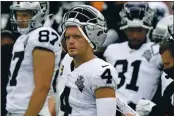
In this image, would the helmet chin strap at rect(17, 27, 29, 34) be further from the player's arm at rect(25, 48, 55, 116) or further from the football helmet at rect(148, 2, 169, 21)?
the football helmet at rect(148, 2, 169, 21)

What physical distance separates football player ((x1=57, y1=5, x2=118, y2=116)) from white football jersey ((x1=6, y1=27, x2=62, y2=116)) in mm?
899

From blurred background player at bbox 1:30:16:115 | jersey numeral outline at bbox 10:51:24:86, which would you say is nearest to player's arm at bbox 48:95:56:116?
jersey numeral outline at bbox 10:51:24:86

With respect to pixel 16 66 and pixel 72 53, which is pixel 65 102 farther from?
pixel 16 66

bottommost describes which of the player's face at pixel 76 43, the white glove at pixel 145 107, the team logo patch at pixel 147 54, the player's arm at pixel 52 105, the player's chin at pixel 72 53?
the white glove at pixel 145 107

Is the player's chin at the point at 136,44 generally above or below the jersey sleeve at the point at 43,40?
below

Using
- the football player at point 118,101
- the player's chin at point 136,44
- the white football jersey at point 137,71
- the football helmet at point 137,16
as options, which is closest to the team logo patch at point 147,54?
the white football jersey at point 137,71

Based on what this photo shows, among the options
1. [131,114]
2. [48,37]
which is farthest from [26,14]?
[131,114]

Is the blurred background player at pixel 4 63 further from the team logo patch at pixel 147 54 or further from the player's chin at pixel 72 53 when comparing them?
the player's chin at pixel 72 53

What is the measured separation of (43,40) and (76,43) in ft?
3.62

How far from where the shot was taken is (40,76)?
18.0 ft

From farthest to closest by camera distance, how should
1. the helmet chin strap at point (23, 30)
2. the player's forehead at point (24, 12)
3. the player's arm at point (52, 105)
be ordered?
1. the player's forehead at point (24, 12)
2. the helmet chin strap at point (23, 30)
3. the player's arm at point (52, 105)

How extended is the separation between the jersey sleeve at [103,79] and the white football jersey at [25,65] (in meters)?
1.25

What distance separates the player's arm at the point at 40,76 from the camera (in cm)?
542

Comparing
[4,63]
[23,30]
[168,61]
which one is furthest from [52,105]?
[4,63]
